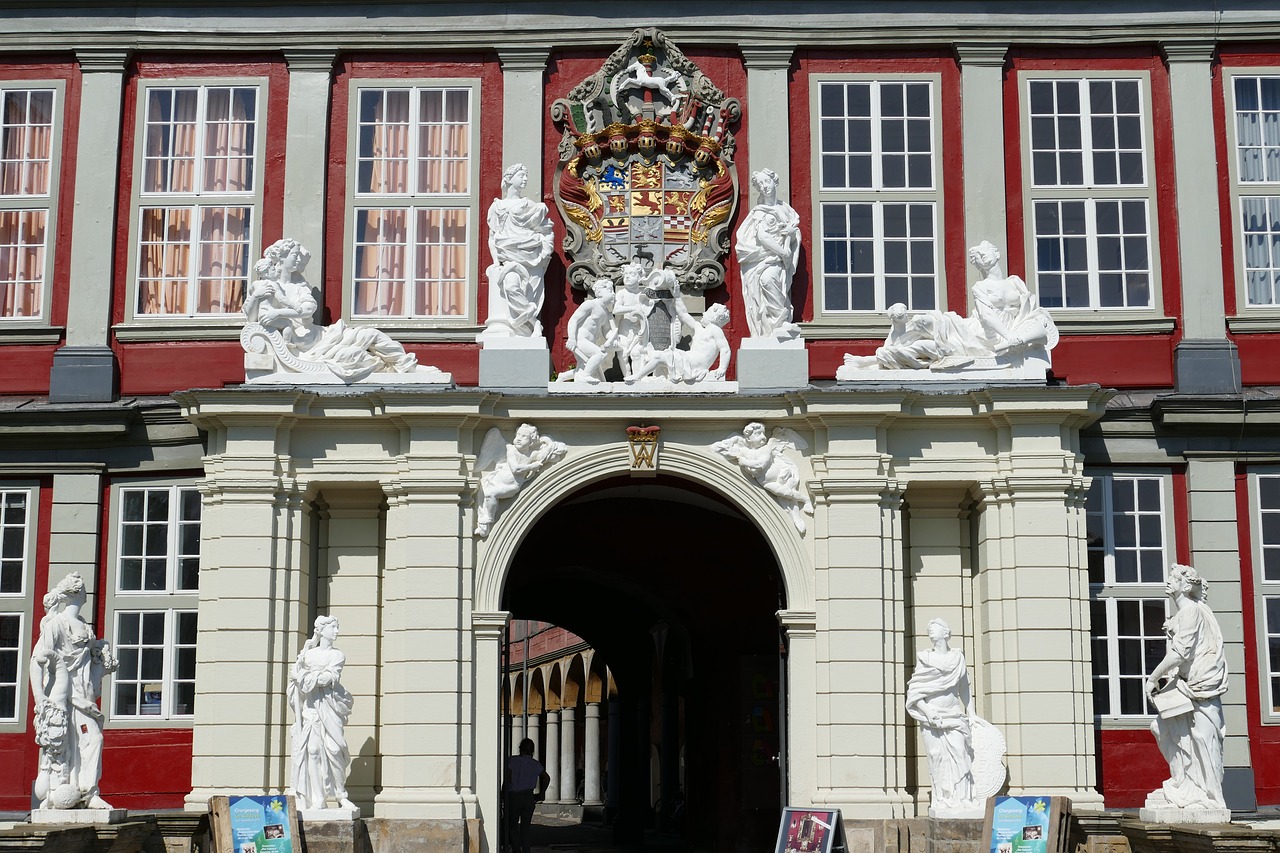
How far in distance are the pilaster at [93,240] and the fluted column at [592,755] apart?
24.6m

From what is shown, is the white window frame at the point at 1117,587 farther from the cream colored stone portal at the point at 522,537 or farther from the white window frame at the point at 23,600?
the white window frame at the point at 23,600

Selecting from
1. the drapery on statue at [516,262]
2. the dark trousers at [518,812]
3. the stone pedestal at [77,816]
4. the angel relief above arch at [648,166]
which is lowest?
the dark trousers at [518,812]

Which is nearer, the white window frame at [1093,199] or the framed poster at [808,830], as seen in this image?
the framed poster at [808,830]

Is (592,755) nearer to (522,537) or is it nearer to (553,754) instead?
(553,754)

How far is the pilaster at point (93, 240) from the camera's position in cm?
1894

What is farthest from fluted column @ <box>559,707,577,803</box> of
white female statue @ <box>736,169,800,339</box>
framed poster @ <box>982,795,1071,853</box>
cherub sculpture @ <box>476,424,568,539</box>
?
framed poster @ <box>982,795,1071,853</box>

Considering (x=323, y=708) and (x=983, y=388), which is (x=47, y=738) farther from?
(x=983, y=388)

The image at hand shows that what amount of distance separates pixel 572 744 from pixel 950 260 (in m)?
28.3

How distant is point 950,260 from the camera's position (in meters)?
19.2

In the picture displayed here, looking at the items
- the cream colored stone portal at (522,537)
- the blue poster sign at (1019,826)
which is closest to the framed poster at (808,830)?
the cream colored stone portal at (522,537)

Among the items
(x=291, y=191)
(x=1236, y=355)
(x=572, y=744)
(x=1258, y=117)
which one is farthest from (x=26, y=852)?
(x=572, y=744)

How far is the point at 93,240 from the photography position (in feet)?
63.2

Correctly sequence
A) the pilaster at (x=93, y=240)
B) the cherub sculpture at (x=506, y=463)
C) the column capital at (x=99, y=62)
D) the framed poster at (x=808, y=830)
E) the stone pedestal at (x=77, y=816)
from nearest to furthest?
the framed poster at (x=808, y=830) → the stone pedestal at (x=77, y=816) → the cherub sculpture at (x=506, y=463) → the pilaster at (x=93, y=240) → the column capital at (x=99, y=62)

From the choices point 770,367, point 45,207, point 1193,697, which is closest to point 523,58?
point 770,367
